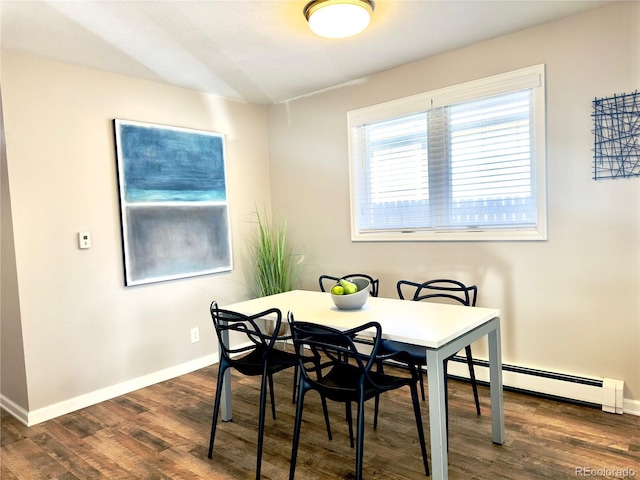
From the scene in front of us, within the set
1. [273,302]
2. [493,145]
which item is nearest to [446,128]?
[493,145]

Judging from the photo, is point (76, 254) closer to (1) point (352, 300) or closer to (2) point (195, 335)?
(2) point (195, 335)

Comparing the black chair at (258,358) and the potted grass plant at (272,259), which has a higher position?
the potted grass plant at (272,259)

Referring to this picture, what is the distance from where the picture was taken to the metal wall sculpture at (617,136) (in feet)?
8.10

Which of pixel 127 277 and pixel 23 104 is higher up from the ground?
pixel 23 104

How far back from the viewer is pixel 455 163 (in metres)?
3.18

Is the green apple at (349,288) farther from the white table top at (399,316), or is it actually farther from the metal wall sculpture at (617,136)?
the metal wall sculpture at (617,136)

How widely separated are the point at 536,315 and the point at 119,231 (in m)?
3.04

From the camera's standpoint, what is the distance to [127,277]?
3293 mm

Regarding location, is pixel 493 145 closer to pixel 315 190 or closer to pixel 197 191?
pixel 315 190

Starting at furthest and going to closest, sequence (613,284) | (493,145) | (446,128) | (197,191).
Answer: (197,191), (446,128), (493,145), (613,284)

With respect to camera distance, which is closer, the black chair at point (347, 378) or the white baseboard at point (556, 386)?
the black chair at point (347, 378)

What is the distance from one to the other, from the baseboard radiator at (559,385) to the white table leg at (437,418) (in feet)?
4.52

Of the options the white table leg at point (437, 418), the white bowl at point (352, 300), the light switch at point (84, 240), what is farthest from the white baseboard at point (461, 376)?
the white table leg at point (437, 418)

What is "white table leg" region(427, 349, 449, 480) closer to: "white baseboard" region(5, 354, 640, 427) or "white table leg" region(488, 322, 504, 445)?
"white table leg" region(488, 322, 504, 445)
